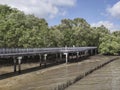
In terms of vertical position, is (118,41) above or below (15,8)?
below

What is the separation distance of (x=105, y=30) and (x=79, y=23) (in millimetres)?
32725

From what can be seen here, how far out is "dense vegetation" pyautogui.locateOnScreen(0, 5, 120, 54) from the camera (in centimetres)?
7936

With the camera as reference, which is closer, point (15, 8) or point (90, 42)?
point (15, 8)

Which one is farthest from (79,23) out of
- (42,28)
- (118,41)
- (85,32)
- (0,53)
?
(0,53)

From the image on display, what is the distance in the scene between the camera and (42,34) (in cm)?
9250

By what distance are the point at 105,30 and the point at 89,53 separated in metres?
26.6

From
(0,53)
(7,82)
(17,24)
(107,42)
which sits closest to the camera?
(7,82)

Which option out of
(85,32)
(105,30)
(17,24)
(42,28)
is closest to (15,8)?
(42,28)

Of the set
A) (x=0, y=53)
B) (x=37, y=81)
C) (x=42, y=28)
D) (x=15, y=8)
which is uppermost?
(x=15, y=8)

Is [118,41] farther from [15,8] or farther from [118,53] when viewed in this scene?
[15,8]

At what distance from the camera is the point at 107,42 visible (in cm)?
14462

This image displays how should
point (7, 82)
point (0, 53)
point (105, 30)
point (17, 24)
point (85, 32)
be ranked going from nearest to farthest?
point (7, 82)
point (0, 53)
point (17, 24)
point (85, 32)
point (105, 30)

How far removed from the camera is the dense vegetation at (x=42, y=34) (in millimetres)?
79356

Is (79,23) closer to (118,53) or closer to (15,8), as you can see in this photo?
(118,53)
